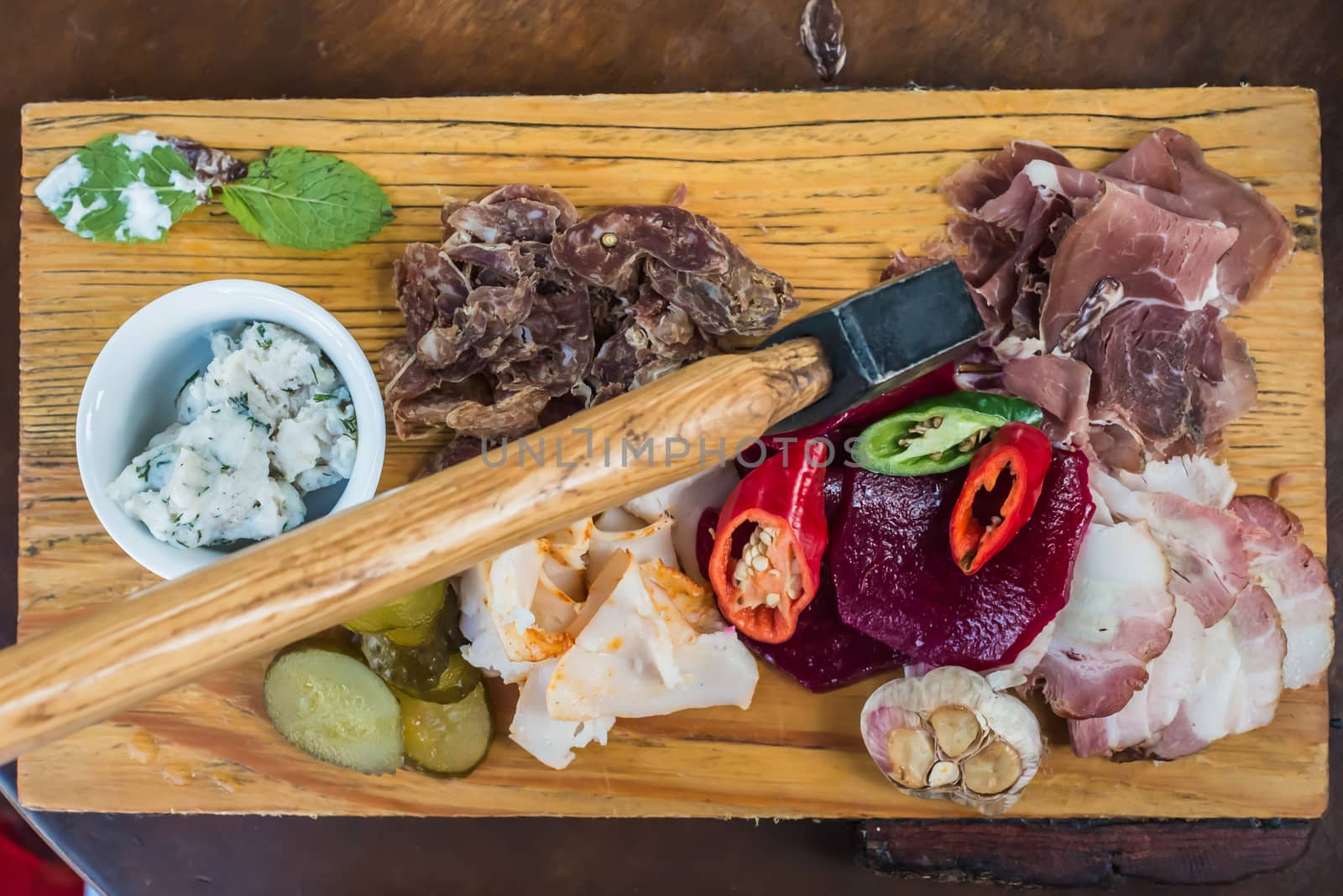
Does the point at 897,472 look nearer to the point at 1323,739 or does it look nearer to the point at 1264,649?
the point at 1264,649

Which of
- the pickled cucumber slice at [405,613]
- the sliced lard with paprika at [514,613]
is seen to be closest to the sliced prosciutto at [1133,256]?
the sliced lard with paprika at [514,613]

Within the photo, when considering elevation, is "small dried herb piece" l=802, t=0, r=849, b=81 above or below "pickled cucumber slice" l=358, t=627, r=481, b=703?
above

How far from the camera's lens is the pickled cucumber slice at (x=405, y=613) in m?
1.60

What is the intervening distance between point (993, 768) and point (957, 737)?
0.10m

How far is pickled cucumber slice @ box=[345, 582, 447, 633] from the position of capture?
5.26ft

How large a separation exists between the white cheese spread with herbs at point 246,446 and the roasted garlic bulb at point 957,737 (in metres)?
1.12

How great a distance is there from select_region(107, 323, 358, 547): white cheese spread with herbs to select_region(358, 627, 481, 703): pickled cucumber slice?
31 centimetres

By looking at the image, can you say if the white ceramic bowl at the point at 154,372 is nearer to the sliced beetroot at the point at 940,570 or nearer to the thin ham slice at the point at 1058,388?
the sliced beetroot at the point at 940,570

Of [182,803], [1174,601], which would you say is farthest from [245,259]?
[1174,601]

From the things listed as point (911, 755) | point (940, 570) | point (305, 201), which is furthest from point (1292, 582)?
point (305, 201)

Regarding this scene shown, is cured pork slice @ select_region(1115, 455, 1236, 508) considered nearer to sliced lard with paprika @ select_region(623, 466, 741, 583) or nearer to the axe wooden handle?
sliced lard with paprika @ select_region(623, 466, 741, 583)

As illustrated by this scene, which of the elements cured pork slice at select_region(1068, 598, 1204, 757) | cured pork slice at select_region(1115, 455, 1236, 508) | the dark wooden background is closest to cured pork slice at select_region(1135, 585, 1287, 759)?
cured pork slice at select_region(1068, 598, 1204, 757)

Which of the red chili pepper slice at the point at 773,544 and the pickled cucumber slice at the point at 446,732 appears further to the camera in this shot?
the pickled cucumber slice at the point at 446,732

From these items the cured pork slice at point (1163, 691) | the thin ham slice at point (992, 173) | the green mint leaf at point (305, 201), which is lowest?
the cured pork slice at point (1163, 691)
